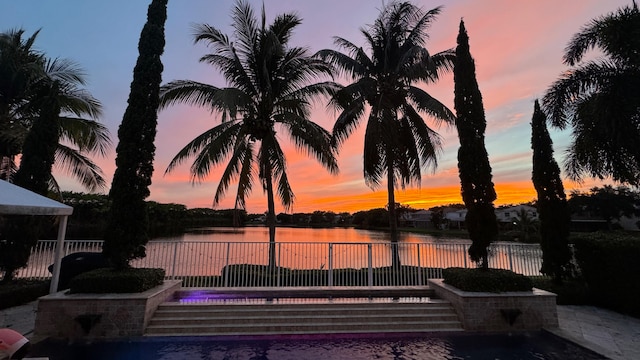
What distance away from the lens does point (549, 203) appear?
7.84 m

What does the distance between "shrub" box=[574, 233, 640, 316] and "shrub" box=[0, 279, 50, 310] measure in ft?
43.1

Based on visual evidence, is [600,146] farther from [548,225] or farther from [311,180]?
[311,180]

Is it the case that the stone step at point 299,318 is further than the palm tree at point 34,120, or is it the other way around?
the palm tree at point 34,120

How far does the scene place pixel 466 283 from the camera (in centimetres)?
598

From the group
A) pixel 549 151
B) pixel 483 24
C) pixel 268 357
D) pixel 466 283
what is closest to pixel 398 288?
pixel 466 283

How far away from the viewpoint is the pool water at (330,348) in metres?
4.34

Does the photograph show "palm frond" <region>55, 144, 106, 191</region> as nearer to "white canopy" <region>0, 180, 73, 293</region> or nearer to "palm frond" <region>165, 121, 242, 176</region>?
"palm frond" <region>165, 121, 242, 176</region>

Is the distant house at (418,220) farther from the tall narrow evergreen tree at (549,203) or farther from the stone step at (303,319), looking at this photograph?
the stone step at (303,319)

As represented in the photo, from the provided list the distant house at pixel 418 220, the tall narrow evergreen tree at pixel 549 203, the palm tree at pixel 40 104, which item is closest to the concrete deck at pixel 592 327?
the tall narrow evergreen tree at pixel 549 203

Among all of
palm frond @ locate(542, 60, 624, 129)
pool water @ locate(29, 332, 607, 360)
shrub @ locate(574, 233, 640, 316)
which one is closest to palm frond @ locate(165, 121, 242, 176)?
pool water @ locate(29, 332, 607, 360)

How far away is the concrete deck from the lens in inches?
181

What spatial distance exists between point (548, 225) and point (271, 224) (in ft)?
26.1

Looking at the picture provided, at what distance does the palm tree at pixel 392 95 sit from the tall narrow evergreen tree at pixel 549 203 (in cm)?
326

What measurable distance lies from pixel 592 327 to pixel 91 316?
894 cm
